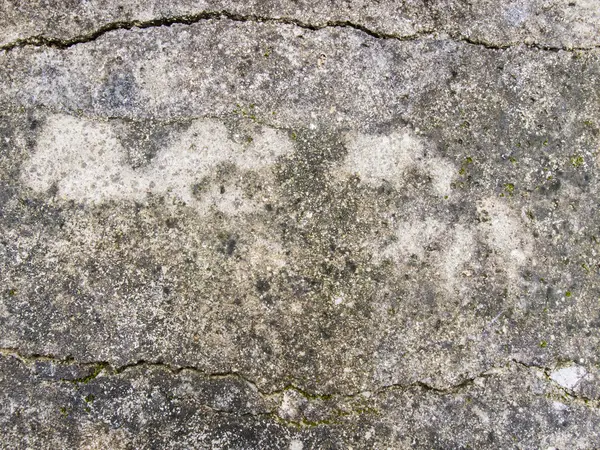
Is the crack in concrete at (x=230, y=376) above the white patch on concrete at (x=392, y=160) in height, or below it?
below

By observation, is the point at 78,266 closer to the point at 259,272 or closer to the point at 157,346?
the point at 157,346

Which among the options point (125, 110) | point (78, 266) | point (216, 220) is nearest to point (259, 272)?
point (216, 220)

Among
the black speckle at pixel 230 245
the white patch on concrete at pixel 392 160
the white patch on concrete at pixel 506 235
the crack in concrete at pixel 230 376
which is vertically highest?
the white patch on concrete at pixel 392 160

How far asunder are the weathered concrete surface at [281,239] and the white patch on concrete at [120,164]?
10mm

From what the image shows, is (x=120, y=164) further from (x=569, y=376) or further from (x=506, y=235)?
(x=569, y=376)

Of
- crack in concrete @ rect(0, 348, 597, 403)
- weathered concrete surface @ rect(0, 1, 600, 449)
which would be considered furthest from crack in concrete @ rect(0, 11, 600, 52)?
crack in concrete @ rect(0, 348, 597, 403)

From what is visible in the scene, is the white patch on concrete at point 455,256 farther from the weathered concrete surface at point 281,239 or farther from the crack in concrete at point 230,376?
the crack in concrete at point 230,376

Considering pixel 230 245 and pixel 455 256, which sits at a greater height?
pixel 455 256

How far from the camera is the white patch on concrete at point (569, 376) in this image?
220cm

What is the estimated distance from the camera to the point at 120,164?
7.09ft

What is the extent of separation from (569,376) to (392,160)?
1.28 m

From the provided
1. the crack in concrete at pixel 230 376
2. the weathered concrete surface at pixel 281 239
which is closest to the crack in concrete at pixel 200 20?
the weathered concrete surface at pixel 281 239

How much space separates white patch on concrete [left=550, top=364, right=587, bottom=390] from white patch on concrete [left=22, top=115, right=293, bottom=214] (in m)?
1.59

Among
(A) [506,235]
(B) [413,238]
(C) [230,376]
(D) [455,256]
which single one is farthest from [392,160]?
(C) [230,376]
